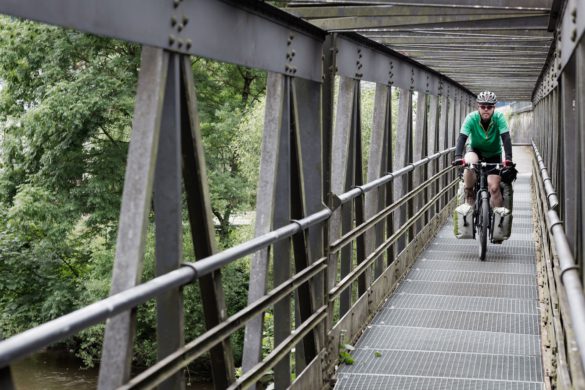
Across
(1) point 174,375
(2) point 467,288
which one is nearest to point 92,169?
(2) point 467,288

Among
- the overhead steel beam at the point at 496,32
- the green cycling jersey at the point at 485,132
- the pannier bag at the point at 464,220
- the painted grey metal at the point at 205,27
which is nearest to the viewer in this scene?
the painted grey metal at the point at 205,27

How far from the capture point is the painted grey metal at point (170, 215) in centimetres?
405

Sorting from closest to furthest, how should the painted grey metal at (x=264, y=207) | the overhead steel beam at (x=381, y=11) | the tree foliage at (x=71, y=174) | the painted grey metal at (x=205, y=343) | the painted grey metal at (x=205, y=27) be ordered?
1. the painted grey metal at (x=205, y=27)
2. the painted grey metal at (x=205, y=343)
3. the painted grey metal at (x=264, y=207)
4. the overhead steel beam at (x=381, y=11)
5. the tree foliage at (x=71, y=174)

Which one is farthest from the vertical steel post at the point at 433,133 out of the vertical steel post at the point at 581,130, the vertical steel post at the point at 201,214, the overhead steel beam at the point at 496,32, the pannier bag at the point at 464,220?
the vertical steel post at the point at 201,214

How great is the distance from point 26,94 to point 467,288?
21.5 meters

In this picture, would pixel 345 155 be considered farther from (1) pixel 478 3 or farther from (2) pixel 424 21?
(1) pixel 478 3

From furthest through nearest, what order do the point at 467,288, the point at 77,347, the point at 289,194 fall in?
the point at 77,347, the point at 467,288, the point at 289,194

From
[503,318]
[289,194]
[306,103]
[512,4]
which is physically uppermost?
[512,4]

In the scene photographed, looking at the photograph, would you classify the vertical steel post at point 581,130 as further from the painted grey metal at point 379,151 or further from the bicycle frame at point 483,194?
the bicycle frame at point 483,194

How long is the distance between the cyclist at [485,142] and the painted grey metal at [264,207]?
4796 mm

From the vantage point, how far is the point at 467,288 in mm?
10023

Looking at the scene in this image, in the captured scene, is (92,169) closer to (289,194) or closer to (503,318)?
(503,318)

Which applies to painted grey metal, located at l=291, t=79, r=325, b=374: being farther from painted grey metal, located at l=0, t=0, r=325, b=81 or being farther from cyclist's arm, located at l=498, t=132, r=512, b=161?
cyclist's arm, located at l=498, t=132, r=512, b=161

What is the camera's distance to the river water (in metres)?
29.8
